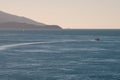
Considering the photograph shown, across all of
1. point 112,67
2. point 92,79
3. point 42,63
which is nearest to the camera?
point 92,79

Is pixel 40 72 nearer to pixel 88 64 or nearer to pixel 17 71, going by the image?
pixel 17 71

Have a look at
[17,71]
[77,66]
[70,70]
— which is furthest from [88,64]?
[17,71]

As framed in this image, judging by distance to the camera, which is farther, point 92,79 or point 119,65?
point 119,65

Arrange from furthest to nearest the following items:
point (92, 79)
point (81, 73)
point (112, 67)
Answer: point (112, 67) < point (81, 73) < point (92, 79)

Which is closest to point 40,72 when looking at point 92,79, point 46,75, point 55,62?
point 46,75

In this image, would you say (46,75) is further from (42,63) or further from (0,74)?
(42,63)

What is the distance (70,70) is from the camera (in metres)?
73.5

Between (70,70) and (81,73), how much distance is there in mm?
3175

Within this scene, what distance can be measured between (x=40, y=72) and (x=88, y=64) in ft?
48.1

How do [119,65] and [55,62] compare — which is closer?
[119,65]

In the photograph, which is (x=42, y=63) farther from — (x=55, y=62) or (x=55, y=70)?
(x=55, y=70)

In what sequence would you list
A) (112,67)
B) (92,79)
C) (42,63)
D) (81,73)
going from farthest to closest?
(42,63), (112,67), (81,73), (92,79)

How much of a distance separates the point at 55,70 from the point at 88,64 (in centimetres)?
1103

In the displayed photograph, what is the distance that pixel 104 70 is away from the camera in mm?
74625
